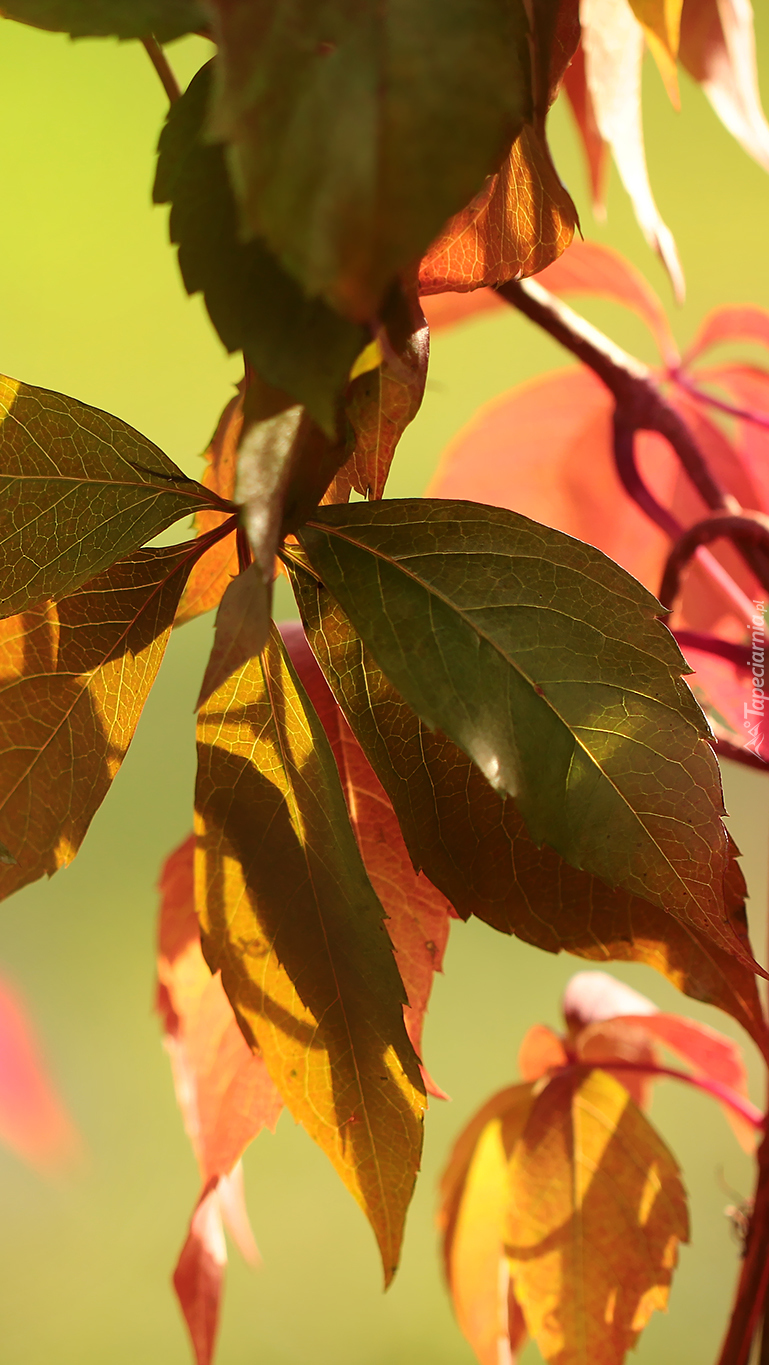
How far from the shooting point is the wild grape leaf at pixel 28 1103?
0.54 metres

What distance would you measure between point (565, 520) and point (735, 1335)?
0.97 ft

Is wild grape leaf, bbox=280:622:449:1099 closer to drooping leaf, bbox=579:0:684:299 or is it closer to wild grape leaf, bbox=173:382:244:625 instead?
wild grape leaf, bbox=173:382:244:625

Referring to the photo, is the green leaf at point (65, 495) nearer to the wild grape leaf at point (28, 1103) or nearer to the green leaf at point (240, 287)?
the green leaf at point (240, 287)

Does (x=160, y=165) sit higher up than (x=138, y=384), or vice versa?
(x=138, y=384)

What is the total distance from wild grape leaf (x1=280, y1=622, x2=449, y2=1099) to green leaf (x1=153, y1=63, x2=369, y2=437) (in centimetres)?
11

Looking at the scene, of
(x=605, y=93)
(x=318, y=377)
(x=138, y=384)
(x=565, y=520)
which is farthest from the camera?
(x=138, y=384)

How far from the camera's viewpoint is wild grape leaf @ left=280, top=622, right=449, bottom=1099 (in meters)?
0.21

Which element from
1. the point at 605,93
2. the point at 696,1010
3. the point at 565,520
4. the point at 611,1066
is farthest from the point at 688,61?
the point at 696,1010

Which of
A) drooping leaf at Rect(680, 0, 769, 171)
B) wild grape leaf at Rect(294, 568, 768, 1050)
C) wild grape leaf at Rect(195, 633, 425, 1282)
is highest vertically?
drooping leaf at Rect(680, 0, 769, 171)

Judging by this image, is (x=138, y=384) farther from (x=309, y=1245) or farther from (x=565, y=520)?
(x=309, y=1245)

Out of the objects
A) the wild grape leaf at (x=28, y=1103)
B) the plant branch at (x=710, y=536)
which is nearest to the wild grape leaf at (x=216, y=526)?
the plant branch at (x=710, y=536)

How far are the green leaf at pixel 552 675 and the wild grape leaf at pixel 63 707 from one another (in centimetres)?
4

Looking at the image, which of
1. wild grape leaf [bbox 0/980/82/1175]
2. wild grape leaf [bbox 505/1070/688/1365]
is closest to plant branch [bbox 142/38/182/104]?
wild grape leaf [bbox 505/1070/688/1365]

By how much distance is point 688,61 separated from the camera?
0.27 meters
